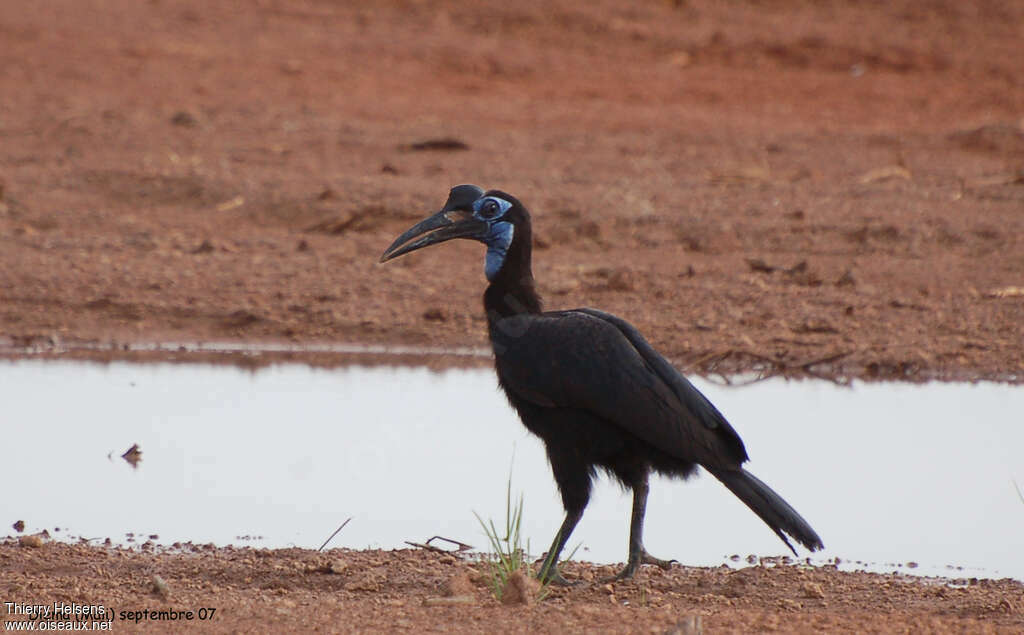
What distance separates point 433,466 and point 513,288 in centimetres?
141

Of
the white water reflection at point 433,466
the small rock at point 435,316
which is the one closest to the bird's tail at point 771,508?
the white water reflection at point 433,466

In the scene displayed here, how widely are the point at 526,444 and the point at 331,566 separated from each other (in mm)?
2025

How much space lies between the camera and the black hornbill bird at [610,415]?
17.6ft

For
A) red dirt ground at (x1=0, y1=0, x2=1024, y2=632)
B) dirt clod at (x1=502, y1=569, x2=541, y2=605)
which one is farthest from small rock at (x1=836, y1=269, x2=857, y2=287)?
dirt clod at (x1=502, y1=569, x2=541, y2=605)

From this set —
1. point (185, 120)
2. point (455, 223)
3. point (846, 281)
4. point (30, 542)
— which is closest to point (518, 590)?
point (455, 223)

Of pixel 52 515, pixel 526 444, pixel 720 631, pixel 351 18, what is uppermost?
pixel 351 18

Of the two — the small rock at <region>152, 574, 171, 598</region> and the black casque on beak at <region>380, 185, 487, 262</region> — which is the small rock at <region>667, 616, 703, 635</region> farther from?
the black casque on beak at <region>380, 185, 487, 262</region>

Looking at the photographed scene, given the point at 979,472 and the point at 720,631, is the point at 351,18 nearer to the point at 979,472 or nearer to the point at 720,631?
the point at 979,472

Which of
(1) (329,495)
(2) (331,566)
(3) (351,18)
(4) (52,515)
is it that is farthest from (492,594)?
(3) (351,18)

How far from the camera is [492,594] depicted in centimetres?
527

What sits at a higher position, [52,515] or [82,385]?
[82,385]

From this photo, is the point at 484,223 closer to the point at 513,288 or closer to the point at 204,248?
the point at 513,288

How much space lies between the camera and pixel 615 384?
5398 mm

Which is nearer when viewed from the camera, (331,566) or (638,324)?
(331,566)
